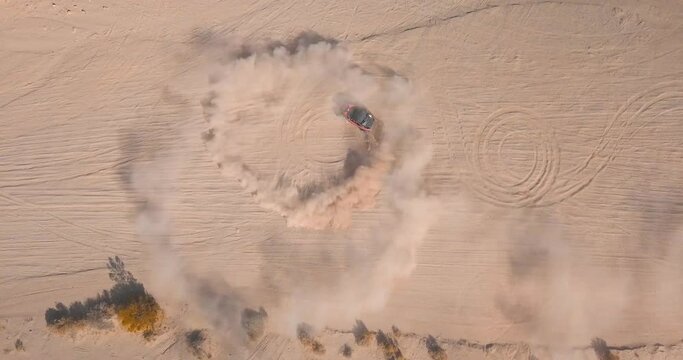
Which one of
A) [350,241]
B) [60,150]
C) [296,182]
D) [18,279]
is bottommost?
[18,279]

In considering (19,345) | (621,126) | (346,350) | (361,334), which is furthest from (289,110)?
(19,345)

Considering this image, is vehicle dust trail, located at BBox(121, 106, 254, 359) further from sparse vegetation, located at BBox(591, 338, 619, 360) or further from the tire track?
sparse vegetation, located at BBox(591, 338, 619, 360)

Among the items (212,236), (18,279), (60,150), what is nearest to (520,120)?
(212,236)

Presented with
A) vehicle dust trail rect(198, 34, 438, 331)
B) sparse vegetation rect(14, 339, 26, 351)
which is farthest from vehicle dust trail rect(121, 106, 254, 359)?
sparse vegetation rect(14, 339, 26, 351)

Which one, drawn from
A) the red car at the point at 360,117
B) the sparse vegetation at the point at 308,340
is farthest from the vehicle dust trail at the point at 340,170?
the red car at the point at 360,117

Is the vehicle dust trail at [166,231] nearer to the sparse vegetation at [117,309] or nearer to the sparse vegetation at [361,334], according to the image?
the sparse vegetation at [117,309]

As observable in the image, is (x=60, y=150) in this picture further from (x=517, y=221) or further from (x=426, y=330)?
(x=517, y=221)

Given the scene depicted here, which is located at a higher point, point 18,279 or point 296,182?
point 296,182
